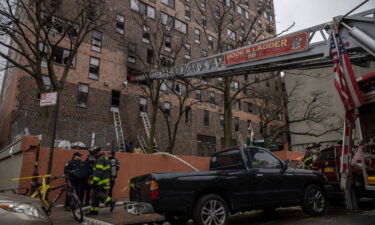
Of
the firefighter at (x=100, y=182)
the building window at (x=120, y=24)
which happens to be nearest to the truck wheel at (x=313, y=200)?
the firefighter at (x=100, y=182)

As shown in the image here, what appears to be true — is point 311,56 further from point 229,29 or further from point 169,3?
point 169,3

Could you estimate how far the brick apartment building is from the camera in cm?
1895

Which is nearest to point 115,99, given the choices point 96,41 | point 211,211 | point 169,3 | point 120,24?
point 96,41

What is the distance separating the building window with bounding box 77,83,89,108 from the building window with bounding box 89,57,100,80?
3.84 ft

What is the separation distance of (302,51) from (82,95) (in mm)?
17814

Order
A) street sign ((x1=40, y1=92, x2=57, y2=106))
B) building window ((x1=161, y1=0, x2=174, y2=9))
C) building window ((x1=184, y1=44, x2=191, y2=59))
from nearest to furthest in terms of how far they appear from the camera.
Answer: street sign ((x1=40, y1=92, x2=57, y2=106)), building window ((x1=161, y1=0, x2=174, y2=9)), building window ((x1=184, y1=44, x2=191, y2=59))

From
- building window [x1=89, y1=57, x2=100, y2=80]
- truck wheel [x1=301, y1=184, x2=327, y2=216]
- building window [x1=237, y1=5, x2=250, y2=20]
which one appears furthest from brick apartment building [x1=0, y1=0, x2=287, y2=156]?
truck wheel [x1=301, y1=184, x2=327, y2=216]

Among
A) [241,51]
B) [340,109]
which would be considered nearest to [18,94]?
[241,51]

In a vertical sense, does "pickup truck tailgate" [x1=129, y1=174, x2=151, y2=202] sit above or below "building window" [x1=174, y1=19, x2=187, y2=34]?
below

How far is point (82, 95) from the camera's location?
72.0 feet

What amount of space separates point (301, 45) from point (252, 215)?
5.51 m

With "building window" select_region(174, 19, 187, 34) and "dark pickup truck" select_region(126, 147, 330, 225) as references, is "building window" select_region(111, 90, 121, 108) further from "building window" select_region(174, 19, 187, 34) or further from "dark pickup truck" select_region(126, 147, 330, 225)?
"dark pickup truck" select_region(126, 147, 330, 225)

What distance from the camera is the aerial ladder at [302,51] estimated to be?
662 centimetres

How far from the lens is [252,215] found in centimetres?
835
